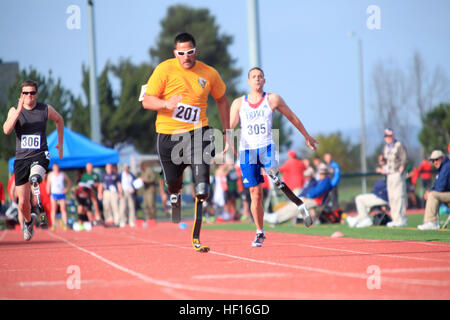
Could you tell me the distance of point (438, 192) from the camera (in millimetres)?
12055

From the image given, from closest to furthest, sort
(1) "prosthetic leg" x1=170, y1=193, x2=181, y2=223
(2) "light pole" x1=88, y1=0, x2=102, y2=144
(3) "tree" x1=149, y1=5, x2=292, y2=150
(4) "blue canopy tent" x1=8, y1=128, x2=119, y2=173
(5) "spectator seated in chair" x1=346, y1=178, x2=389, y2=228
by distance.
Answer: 1. (1) "prosthetic leg" x1=170, y1=193, x2=181, y2=223
2. (5) "spectator seated in chair" x1=346, y1=178, x2=389, y2=228
3. (4) "blue canopy tent" x1=8, y1=128, x2=119, y2=173
4. (2) "light pole" x1=88, y1=0, x2=102, y2=144
5. (3) "tree" x1=149, y1=5, x2=292, y2=150

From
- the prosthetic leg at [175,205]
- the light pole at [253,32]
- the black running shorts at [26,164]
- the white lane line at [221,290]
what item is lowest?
the white lane line at [221,290]

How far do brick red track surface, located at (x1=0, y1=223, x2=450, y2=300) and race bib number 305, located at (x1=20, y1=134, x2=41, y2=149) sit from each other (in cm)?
159

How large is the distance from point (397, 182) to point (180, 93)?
7385 mm

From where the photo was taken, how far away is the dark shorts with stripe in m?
7.91

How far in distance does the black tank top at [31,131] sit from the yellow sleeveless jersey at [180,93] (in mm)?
2600

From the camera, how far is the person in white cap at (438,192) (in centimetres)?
1194

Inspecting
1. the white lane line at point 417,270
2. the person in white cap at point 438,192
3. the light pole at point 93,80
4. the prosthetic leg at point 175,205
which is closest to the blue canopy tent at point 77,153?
the light pole at point 93,80

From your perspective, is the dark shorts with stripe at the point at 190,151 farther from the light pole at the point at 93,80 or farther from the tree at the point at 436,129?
the tree at the point at 436,129

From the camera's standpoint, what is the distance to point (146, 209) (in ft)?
74.7

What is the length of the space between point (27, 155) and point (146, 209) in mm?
13074

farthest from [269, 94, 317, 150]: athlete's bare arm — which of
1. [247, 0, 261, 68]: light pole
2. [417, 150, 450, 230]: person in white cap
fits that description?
[247, 0, 261, 68]: light pole

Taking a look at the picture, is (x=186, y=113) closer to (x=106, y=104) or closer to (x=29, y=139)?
(x=29, y=139)

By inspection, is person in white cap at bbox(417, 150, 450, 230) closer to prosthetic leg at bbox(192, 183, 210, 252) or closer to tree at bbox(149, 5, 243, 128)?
prosthetic leg at bbox(192, 183, 210, 252)
